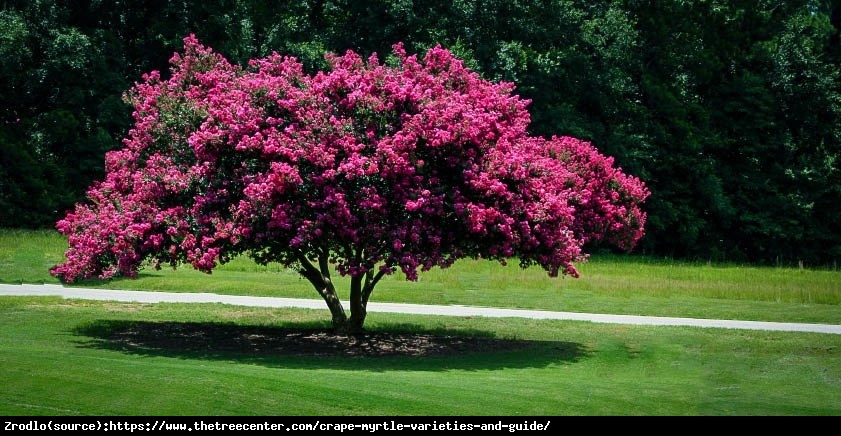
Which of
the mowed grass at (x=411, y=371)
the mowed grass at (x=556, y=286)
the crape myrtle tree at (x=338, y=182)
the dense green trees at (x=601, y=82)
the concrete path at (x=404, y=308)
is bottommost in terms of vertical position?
the mowed grass at (x=411, y=371)

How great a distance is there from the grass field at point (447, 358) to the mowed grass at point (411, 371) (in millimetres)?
40

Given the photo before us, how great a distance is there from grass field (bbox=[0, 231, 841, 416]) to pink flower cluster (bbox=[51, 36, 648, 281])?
1.98 metres

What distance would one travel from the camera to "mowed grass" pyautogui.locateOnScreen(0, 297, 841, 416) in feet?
41.4

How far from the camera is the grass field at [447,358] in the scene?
42.1 ft

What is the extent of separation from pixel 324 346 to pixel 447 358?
8.55 feet

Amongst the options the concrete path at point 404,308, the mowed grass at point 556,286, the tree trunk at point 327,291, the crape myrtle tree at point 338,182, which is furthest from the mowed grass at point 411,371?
the mowed grass at point 556,286

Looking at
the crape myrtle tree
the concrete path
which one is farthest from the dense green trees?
the crape myrtle tree

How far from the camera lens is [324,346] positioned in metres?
19.9

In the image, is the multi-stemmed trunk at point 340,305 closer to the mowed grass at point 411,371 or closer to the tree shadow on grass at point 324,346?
the tree shadow on grass at point 324,346

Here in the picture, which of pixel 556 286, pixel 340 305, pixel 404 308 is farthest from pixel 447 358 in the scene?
pixel 556 286

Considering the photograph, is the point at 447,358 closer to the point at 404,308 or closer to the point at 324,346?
the point at 324,346

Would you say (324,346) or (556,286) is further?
(556,286)

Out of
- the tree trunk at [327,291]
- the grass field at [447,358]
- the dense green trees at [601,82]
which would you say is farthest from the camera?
the dense green trees at [601,82]

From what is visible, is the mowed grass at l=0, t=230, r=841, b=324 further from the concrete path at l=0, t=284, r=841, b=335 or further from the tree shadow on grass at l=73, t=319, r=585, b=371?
the tree shadow on grass at l=73, t=319, r=585, b=371
